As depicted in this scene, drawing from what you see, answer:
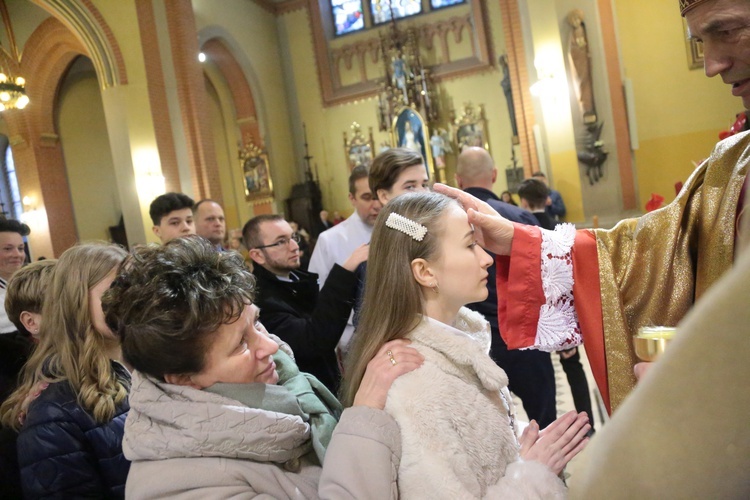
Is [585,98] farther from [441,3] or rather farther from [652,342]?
[652,342]

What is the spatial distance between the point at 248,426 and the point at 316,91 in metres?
15.0

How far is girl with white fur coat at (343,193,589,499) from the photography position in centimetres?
124

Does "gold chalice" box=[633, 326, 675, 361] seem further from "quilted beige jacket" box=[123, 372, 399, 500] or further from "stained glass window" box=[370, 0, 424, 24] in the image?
"stained glass window" box=[370, 0, 424, 24]

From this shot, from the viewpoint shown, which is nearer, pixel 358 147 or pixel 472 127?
pixel 472 127

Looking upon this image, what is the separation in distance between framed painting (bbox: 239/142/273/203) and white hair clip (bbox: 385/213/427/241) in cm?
1294

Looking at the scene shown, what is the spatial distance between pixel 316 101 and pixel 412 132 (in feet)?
10.1

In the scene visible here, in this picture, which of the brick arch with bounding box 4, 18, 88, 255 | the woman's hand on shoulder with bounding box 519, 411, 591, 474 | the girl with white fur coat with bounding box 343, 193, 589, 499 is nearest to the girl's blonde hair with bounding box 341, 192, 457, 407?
the girl with white fur coat with bounding box 343, 193, 589, 499

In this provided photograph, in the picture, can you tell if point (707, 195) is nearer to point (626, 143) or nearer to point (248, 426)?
point (248, 426)

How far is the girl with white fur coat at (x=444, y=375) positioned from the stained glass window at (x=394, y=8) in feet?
46.6

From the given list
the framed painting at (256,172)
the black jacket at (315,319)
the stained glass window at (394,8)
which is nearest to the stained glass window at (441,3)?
the stained glass window at (394,8)

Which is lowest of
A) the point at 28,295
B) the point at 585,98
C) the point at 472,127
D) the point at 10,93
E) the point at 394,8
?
the point at 28,295

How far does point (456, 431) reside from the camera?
1.27 metres

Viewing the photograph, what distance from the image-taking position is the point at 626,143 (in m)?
9.17

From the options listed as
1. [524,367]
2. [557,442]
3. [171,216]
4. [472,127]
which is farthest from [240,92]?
[557,442]
